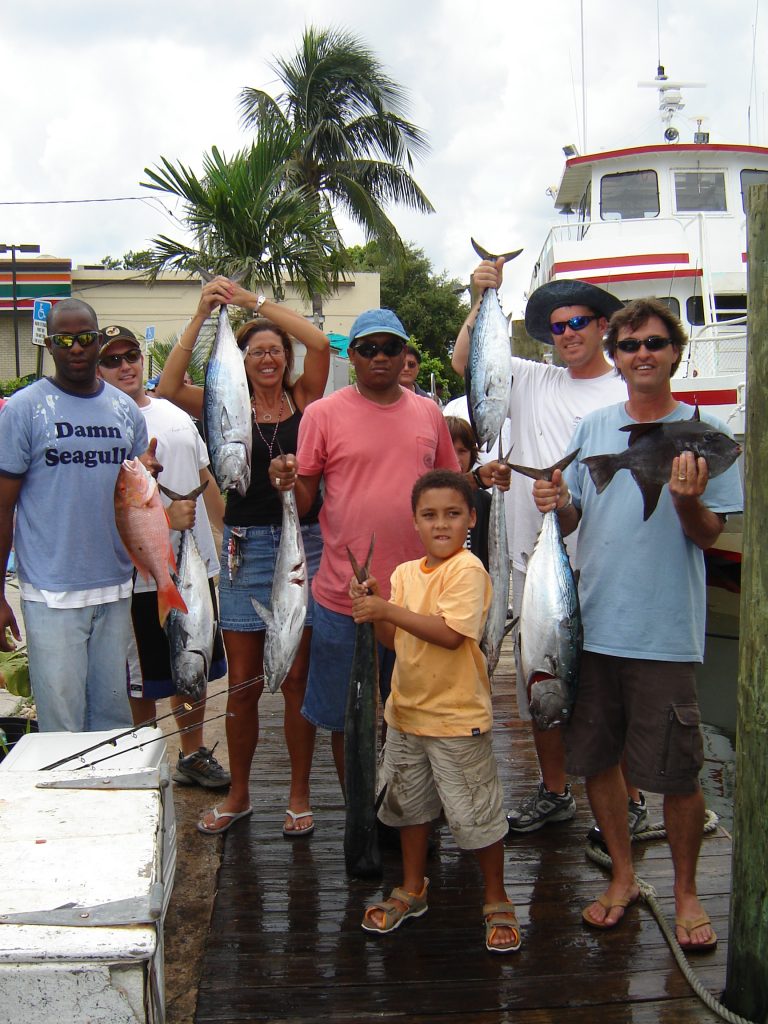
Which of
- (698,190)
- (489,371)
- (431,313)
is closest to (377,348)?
(489,371)

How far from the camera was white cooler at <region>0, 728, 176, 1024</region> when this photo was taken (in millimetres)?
1815

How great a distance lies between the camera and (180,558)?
11.0 ft

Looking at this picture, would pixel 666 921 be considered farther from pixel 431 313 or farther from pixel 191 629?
pixel 431 313

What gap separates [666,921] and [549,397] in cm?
190

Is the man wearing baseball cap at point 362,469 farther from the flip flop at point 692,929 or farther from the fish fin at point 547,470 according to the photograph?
the flip flop at point 692,929

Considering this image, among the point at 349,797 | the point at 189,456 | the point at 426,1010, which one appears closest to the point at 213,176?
the point at 189,456

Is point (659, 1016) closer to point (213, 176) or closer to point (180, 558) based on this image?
point (180, 558)

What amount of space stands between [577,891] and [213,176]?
10.4 metres

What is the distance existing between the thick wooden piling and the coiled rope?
58 millimetres

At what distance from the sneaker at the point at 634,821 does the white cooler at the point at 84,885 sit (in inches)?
66.7

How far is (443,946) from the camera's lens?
A: 2896 mm

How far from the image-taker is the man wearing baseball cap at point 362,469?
3.25m

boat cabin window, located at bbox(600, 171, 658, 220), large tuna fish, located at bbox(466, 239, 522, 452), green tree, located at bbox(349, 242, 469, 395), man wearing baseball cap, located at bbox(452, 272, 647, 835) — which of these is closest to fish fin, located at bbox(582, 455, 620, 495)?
large tuna fish, located at bbox(466, 239, 522, 452)

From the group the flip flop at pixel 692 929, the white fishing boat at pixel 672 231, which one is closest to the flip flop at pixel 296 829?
the flip flop at pixel 692 929
